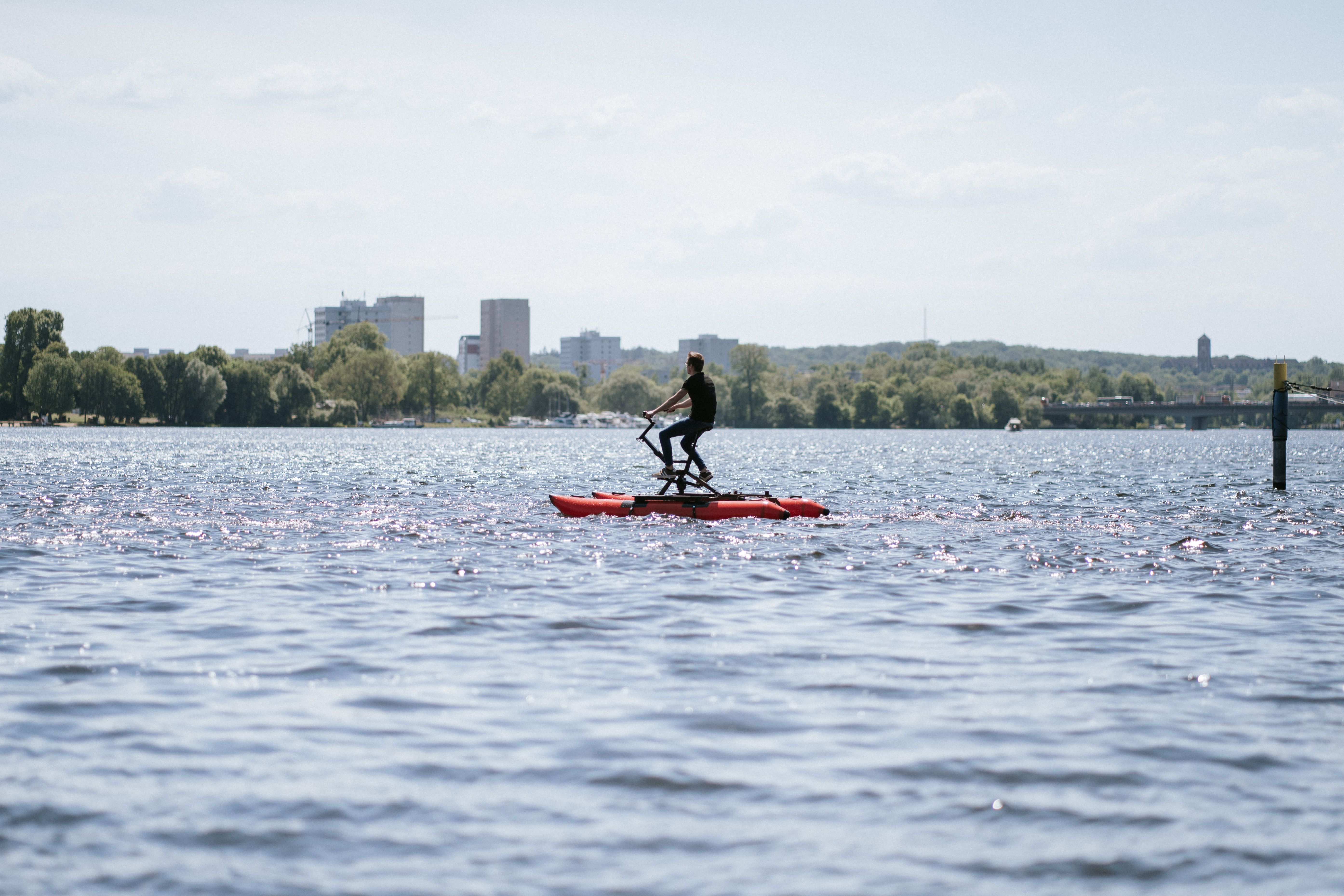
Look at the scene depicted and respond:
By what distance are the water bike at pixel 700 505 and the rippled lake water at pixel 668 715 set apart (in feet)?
7.07

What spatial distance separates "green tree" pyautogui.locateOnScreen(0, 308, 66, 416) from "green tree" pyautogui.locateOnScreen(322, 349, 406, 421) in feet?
150

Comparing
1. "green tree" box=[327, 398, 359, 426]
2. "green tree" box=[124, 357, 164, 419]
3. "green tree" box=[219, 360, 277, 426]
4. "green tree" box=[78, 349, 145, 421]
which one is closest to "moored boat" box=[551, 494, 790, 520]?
"green tree" box=[78, 349, 145, 421]

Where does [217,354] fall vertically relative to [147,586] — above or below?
above

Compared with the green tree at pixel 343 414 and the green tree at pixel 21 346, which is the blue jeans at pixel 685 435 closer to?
the green tree at pixel 21 346

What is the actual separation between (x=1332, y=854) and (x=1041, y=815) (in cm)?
Result: 137

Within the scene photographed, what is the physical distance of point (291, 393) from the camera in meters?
159

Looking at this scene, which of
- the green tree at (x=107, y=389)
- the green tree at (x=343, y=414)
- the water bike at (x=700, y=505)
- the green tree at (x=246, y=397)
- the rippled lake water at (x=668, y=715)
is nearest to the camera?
the rippled lake water at (x=668, y=715)

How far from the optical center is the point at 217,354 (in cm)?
16200

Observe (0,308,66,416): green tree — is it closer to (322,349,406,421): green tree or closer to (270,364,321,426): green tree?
(270,364,321,426): green tree

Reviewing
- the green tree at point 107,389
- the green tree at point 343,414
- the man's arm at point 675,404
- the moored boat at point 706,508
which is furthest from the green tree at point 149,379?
the man's arm at point 675,404

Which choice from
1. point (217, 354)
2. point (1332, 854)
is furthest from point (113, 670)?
point (217, 354)

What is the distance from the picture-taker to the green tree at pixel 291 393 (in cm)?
15862

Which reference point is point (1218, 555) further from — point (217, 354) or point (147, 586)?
point (217, 354)

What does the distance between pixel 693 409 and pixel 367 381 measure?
169 m
